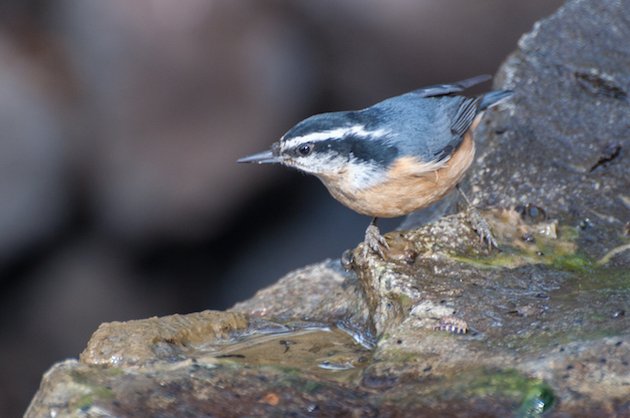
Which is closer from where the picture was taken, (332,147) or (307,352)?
(307,352)

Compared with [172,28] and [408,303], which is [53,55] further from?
[408,303]

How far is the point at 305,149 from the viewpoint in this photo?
14.6 feet

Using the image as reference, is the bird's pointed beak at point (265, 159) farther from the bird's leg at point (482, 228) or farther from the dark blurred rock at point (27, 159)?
the dark blurred rock at point (27, 159)

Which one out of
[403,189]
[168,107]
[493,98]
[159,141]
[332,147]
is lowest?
[159,141]

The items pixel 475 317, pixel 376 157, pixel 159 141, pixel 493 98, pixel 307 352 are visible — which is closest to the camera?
pixel 475 317

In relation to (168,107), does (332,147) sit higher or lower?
higher

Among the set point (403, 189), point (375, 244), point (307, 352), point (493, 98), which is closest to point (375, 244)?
point (375, 244)

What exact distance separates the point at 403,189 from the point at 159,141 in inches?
167

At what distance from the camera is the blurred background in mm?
8359

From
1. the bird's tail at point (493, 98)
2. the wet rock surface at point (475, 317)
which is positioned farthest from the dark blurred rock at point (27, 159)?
the bird's tail at point (493, 98)

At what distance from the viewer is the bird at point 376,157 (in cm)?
444

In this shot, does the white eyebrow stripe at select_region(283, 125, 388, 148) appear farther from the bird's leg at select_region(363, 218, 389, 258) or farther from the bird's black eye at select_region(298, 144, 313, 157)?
the bird's leg at select_region(363, 218, 389, 258)

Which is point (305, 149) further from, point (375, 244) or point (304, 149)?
point (375, 244)

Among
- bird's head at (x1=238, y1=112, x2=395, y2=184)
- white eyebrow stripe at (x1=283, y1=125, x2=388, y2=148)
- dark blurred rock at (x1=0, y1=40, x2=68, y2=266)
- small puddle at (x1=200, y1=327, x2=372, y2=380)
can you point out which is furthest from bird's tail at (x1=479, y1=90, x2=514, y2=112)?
dark blurred rock at (x1=0, y1=40, x2=68, y2=266)
